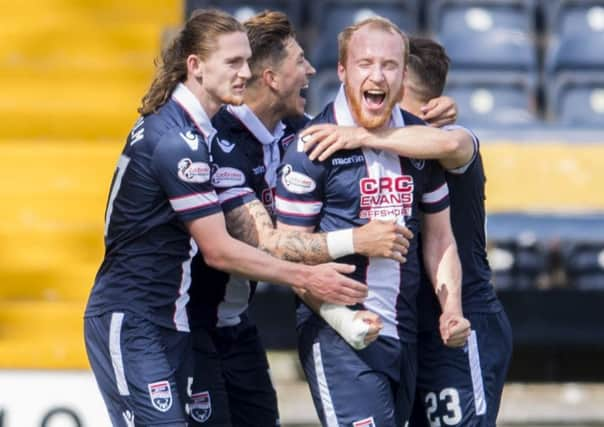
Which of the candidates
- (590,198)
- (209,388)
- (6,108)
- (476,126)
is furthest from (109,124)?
(209,388)

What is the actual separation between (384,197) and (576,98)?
464 centimetres

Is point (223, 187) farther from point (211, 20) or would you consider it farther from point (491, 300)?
point (491, 300)

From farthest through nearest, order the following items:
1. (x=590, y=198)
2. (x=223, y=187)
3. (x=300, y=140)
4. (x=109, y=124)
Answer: (x=109, y=124), (x=590, y=198), (x=223, y=187), (x=300, y=140)

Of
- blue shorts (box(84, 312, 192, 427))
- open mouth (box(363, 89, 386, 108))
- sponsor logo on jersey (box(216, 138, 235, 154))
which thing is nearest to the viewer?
open mouth (box(363, 89, 386, 108))

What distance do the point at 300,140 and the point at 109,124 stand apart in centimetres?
474

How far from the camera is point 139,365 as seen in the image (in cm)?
466

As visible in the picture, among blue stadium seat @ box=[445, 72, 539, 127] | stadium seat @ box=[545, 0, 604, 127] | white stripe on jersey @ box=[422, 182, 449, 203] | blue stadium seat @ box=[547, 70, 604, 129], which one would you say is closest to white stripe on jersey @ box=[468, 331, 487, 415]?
white stripe on jersey @ box=[422, 182, 449, 203]

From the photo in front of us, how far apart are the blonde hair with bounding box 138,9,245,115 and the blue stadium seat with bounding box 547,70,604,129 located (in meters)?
4.49

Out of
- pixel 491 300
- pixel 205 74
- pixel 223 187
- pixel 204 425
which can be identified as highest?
pixel 205 74

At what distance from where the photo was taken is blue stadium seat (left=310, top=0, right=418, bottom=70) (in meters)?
9.33

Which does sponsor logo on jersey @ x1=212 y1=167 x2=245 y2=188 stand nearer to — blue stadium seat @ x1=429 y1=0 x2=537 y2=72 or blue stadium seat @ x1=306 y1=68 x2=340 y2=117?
blue stadium seat @ x1=306 y1=68 x2=340 y2=117

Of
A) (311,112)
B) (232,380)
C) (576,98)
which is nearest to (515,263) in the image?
(311,112)

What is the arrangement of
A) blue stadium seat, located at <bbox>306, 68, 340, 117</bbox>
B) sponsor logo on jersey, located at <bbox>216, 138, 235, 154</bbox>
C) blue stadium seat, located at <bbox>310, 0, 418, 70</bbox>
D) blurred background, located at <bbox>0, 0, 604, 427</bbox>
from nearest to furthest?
sponsor logo on jersey, located at <bbox>216, 138, 235, 154</bbox>
blurred background, located at <bbox>0, 0, 604, 427</bbox>
blue stadium seat, located at <bbox>306, 68, 340, 117</bbox>
blue stadium seat, located at <bbox>310, 0, 418, 70</bbox>

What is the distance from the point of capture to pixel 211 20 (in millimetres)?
4699
